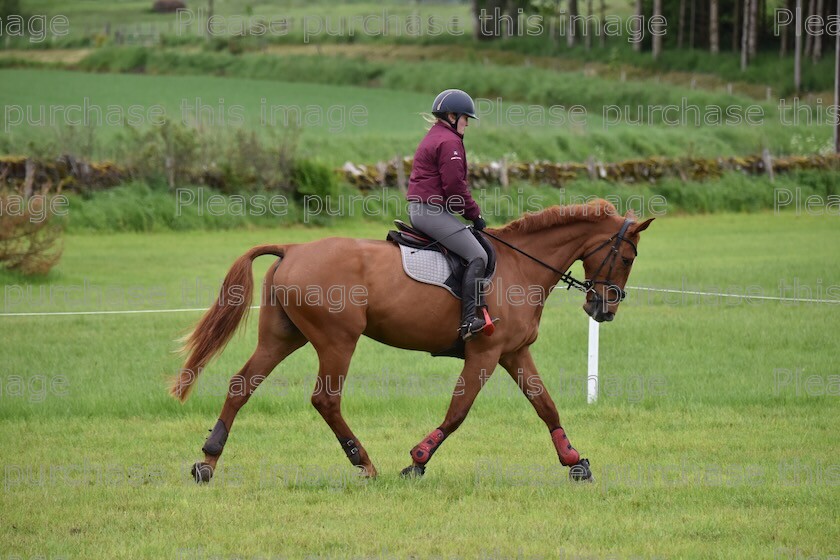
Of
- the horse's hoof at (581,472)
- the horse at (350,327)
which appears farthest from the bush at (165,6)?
the horse's hoof at (581,472)

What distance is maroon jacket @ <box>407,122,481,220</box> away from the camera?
8.37m

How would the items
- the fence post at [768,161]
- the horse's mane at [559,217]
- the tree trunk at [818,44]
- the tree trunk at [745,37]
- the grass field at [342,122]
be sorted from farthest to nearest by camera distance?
1. the tree trunk at [745,37]
2. the tree trunk at [818,44]
3. the fence post at [768,161]
4. the grass field at [342,122]
5. the horse's mane at [559,217]

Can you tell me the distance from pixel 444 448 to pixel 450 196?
2.47 m

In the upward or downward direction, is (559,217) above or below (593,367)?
above

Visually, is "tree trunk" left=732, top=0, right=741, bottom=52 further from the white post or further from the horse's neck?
the horse's neck

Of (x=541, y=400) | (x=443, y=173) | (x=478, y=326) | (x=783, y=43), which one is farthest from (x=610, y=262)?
(x=783, y=43)

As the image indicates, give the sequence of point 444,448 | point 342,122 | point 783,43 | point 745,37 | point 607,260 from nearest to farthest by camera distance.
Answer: point 607,260 → point 444,448 → point 342,122 → point 745,37 → point 783,43

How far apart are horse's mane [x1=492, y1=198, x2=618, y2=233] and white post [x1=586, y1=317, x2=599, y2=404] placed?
2.30m

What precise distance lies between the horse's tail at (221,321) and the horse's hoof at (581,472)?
284cm

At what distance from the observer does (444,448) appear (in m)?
9.66

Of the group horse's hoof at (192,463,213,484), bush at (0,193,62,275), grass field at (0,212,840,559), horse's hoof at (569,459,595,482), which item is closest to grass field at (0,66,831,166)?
bush at (0,193,62,275)

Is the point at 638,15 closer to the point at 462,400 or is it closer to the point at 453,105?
the point at 453,105

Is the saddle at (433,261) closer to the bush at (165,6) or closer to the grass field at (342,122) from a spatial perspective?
the grass field at (342,122)

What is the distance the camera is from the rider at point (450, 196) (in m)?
8.36
